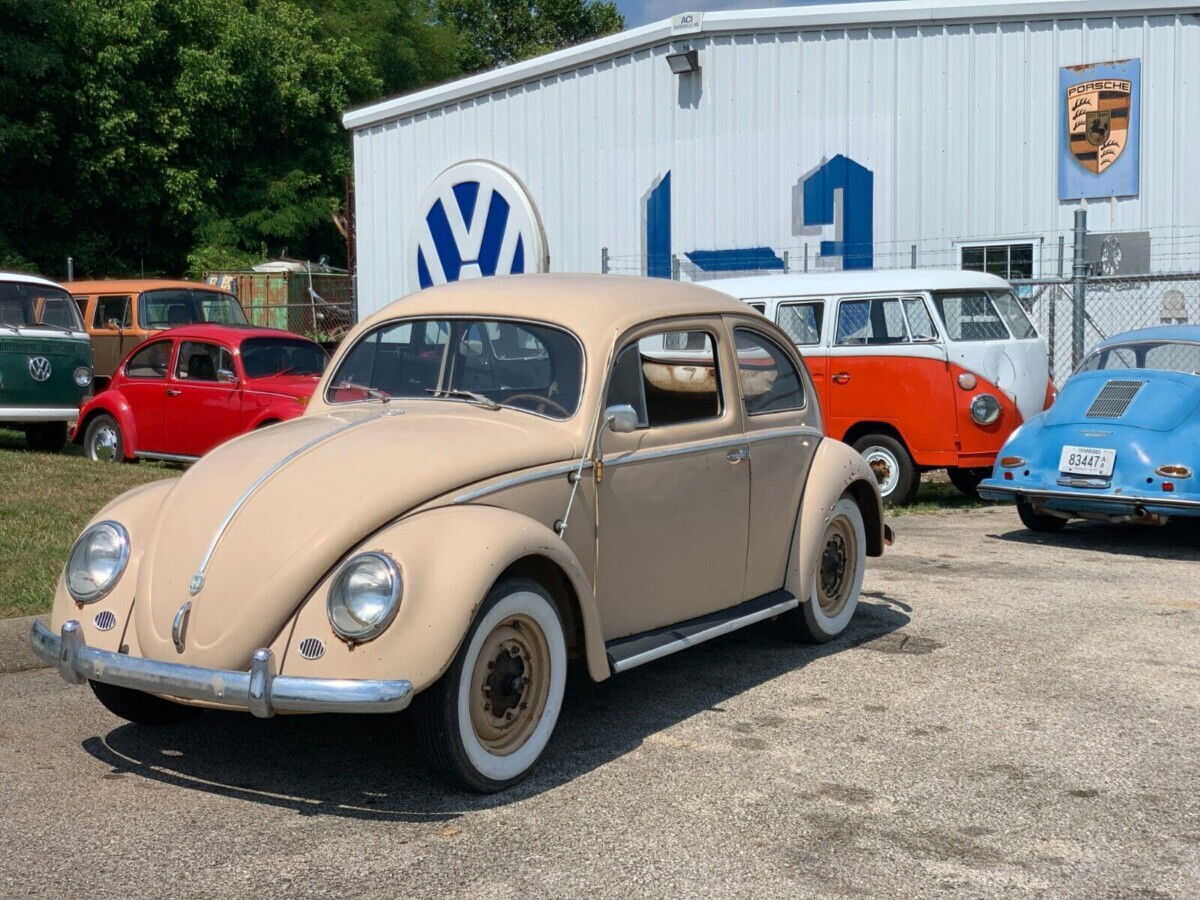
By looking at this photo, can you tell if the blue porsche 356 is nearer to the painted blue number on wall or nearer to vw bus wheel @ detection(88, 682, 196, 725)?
the painted blue number on wall

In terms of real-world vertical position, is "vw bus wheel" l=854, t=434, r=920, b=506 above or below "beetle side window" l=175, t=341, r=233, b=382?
below

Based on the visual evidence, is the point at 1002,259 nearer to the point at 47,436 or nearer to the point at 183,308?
the point at 183,308

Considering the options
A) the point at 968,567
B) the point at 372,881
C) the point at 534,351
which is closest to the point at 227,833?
the point at 372,881

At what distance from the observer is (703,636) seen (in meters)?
5.64

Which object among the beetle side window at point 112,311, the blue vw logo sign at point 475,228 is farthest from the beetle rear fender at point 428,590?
the beetle side window at point 112,311

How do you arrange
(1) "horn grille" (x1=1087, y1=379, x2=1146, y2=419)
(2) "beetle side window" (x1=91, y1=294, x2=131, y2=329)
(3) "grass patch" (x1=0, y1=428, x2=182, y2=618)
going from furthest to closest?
(2) "beetle side window" (x1=91, y1=294, x2=131, y2=329)
(1) "horn grille" (x1=1087, y1=379, x2=1146, y2=419)
(3) "grass patch" (x1=0, y1=428, x2=182, y2=618)

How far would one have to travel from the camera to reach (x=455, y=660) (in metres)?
4.43

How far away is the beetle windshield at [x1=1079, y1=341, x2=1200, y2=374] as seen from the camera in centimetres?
1012

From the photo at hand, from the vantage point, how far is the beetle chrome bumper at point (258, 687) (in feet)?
13.6

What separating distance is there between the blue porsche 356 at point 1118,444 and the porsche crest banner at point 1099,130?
4.07 metres

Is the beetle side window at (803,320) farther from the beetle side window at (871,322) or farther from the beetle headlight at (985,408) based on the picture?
the beetle headlight at (985,408)

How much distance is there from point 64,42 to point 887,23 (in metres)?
25.2

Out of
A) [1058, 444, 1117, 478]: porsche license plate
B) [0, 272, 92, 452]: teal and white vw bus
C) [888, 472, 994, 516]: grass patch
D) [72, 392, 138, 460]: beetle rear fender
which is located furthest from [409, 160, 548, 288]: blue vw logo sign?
[1058, 444, 1117, 478]: porsche license plate

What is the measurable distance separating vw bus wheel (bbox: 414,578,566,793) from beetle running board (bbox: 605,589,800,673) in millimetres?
357
